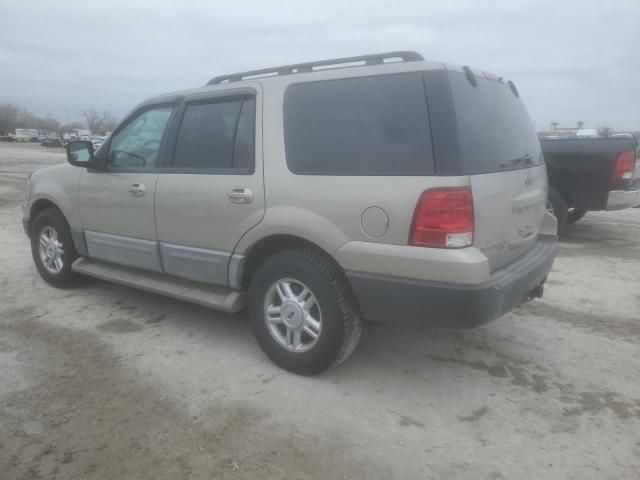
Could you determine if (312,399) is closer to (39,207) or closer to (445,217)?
(445,217)

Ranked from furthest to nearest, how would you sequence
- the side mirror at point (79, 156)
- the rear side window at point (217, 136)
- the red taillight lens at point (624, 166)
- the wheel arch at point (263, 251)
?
the red taillight lens at point (624, 166) → the side mirror at point (79, 156) → the rear side window at point (217, 136) → the wheel arch at point (263, 251)

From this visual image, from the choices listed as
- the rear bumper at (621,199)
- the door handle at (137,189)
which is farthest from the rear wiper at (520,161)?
the rear bumper at (621,199)

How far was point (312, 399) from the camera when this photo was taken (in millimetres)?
3006

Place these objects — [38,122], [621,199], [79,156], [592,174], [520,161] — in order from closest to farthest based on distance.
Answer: [520,161], [79,156], [621,199], [592,174], [38,122]

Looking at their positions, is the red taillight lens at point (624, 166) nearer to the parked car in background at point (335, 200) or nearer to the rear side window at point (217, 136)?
the parked car in background at point (335, 200)

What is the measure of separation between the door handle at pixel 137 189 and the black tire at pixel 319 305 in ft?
4.14

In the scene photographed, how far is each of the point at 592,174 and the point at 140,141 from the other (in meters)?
5.72

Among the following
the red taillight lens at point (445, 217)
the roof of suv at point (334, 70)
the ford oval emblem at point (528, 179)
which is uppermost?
the roof of suv at point (334, 70)

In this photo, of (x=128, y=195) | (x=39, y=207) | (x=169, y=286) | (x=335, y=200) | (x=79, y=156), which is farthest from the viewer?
(x=39, y=207)

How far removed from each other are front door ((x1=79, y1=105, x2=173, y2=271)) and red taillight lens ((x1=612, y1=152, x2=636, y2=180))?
5687 mm

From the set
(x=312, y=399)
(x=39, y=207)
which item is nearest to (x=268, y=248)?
(x=312, y=399)

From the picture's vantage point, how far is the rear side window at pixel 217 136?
3.39 meters

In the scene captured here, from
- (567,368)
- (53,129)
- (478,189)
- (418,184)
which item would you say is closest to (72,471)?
(418,184)

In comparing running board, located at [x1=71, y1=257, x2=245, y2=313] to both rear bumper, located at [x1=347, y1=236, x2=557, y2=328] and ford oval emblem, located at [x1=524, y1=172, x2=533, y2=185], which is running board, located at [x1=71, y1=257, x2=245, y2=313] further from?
ford oval emblem, located at [x1=524, y1=172, x2=533, y2=185]
